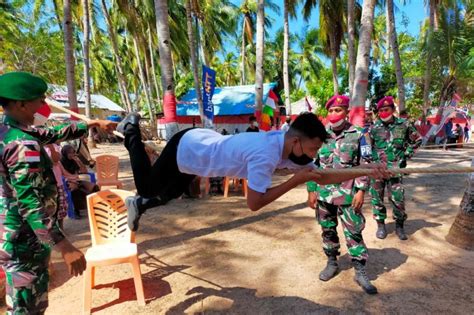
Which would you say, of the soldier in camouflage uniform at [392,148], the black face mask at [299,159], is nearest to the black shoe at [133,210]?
the black face mask at [299,159]

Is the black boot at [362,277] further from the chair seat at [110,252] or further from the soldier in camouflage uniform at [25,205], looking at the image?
the soldier in camouflage uniform at [25,205]

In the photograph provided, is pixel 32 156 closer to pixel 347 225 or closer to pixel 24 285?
pixel 24 285

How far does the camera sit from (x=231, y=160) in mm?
2363

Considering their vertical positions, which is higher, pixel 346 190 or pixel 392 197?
pixel 346 190

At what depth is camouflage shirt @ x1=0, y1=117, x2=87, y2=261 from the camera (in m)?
1.92

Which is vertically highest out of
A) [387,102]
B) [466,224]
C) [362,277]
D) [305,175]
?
[387,102]

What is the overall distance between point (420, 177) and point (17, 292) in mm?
10182

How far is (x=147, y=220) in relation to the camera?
20.1 feet

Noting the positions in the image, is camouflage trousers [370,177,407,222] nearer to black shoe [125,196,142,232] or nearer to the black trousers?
the black trousers

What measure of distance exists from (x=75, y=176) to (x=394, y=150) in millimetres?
5568

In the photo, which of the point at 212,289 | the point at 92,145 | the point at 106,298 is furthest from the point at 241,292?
the point at 92,145

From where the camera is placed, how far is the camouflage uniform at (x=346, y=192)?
351 centimetres

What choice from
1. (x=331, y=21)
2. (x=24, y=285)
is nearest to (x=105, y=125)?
(x=24, y=285)

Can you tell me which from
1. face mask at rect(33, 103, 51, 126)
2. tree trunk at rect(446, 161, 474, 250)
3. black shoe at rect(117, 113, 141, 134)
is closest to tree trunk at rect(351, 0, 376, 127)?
tree trunk at rect(446, 161, 474, 250)
